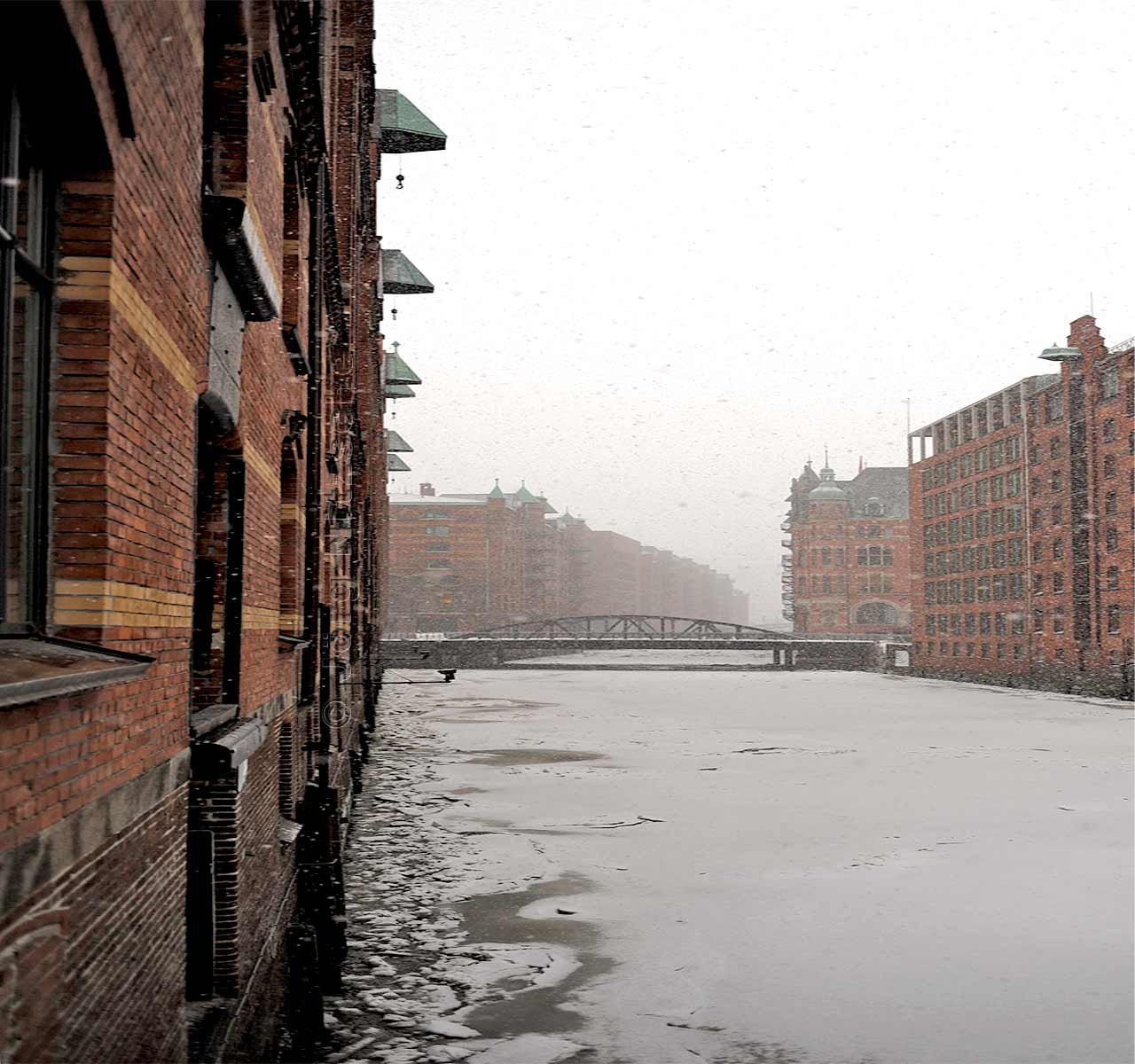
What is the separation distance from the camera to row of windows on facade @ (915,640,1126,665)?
5506 centimetres

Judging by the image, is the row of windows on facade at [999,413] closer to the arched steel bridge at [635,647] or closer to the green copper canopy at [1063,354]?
the green copper canopy at [1063,354]

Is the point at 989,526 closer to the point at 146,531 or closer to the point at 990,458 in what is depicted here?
the point at 990,458

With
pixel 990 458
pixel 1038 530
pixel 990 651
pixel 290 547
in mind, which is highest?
pixel 990 458

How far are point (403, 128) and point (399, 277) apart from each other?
281 inches

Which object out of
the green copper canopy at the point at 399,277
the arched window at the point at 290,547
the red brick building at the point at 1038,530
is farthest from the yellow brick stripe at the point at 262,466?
the red brick building at the point at 1038,530

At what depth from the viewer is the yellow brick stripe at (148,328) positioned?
3.79 m

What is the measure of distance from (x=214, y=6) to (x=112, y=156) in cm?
225

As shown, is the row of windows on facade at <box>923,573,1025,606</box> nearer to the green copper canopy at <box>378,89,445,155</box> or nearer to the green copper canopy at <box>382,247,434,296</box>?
the green copper canopy at <box>382,247,434,296</box>

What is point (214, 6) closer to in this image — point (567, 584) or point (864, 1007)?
point (864, 1007)

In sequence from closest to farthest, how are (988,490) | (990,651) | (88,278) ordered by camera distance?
(88,278) → (990,651) → (988,490)

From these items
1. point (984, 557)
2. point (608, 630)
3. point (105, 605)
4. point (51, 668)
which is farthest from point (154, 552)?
point (608, 630)

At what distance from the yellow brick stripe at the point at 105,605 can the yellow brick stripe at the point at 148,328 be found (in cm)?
85

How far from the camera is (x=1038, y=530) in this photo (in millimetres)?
57688

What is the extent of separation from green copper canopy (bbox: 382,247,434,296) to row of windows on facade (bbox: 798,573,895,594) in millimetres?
71639
